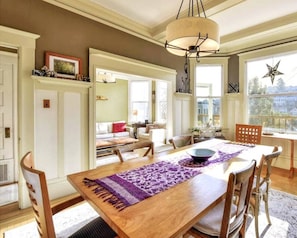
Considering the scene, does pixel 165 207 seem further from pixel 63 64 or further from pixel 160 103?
pixel 160 103

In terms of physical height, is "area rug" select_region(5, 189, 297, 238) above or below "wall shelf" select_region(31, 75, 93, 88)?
below

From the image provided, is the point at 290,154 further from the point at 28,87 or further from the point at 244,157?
the point at 28,87

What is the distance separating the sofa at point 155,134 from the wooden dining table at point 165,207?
11.1 ft

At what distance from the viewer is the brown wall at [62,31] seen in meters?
2.29

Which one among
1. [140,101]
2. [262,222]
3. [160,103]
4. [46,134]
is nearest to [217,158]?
[262,222]

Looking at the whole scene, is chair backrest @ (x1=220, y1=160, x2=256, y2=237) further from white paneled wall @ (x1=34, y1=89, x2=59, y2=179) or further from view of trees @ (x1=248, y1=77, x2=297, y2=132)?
view of trees @ (x1=248, y1=77, x2=297, y2=132)

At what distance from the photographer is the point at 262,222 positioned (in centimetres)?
207

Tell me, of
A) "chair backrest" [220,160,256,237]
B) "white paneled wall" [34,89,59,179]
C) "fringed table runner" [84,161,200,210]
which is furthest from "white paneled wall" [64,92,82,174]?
"chair backrest" [220,160,256,237]

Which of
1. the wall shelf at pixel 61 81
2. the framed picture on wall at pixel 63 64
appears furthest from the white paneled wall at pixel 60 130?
the framed picture on wall at pixel 63 64

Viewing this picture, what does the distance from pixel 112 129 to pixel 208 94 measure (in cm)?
346

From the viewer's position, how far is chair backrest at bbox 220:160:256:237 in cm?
100

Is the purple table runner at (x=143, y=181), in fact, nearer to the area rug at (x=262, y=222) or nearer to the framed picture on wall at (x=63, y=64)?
the area rug at (x=262, y=222)

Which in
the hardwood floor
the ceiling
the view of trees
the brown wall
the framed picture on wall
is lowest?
the hardwood floor

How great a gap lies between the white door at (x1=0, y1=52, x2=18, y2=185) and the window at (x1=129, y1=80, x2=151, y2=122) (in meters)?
4.21
